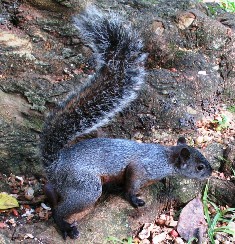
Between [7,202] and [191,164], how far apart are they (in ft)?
5.12

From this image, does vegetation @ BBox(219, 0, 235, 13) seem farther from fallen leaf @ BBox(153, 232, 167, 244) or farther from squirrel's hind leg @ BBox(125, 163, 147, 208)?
fallen leaf @ BBox(153, 232, 167, 244)

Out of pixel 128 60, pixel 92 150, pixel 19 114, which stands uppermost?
pixel 128 60

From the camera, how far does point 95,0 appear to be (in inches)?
192

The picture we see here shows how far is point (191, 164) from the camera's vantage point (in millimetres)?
3420

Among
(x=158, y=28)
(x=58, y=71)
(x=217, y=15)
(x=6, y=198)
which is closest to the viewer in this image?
(x=6, y=198)

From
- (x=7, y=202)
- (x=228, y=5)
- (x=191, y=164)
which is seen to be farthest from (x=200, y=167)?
(x=228, y=5)

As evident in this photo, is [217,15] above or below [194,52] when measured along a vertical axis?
above

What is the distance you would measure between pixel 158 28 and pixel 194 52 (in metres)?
0.55

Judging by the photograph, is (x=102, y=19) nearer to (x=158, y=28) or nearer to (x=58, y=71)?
(x=58, y=71)

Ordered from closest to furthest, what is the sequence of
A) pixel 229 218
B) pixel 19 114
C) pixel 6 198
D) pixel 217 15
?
pixel 6 198 < pixel 229 218 < pixel 19 114 < pixel 217 15

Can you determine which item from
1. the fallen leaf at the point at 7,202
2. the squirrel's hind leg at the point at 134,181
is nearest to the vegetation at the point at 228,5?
the squirrel's hind leg at the point at 134,181

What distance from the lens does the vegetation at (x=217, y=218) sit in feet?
10.6

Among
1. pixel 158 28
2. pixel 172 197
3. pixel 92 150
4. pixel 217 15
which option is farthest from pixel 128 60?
pixel 217 15

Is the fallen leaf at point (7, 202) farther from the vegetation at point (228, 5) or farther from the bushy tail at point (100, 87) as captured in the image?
the vegetation at point (228, 5)
